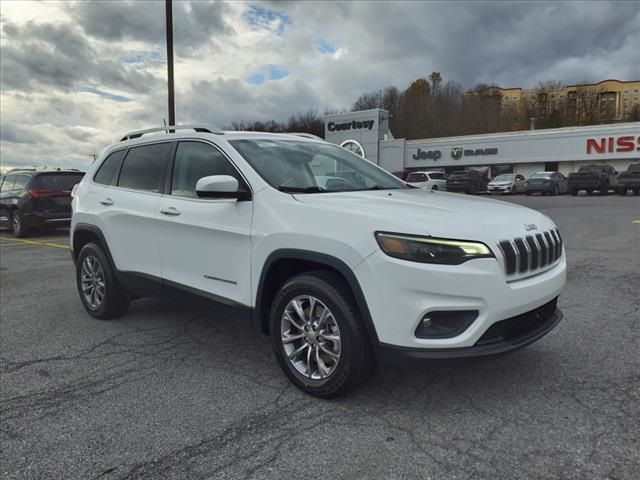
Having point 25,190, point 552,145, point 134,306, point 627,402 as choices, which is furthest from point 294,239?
point 552,145

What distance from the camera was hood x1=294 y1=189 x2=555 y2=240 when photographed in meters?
2.85

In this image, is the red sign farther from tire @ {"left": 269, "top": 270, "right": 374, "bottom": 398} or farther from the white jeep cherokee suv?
tire @ {"left": 269, "top": 270, "right": 374, "bottom": 398}

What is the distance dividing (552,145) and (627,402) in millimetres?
40059

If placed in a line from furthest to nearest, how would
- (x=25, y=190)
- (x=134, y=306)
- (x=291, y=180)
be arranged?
(x=25, y=190) → (x=134, y=306) → (x=291, y=180)

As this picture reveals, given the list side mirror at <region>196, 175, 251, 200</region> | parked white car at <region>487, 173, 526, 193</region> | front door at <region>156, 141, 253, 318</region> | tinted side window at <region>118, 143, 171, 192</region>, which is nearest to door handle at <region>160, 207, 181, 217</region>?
front door at <region>156, 141, 253, 318</region>

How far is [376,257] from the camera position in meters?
2.85

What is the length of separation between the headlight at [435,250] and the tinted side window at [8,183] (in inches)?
557

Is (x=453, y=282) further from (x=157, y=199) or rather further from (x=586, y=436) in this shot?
(x=157, y=199)

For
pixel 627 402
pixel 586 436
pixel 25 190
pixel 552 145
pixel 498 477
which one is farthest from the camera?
pixel 552 145

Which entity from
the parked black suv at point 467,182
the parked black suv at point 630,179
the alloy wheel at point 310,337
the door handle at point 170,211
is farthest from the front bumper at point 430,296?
the parked black suv at point 467,182

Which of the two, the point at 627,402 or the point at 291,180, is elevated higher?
the point at 291,180

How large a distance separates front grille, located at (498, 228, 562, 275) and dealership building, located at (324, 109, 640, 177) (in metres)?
37.7

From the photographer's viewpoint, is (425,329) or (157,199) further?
(157,199)

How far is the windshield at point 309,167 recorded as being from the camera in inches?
146
